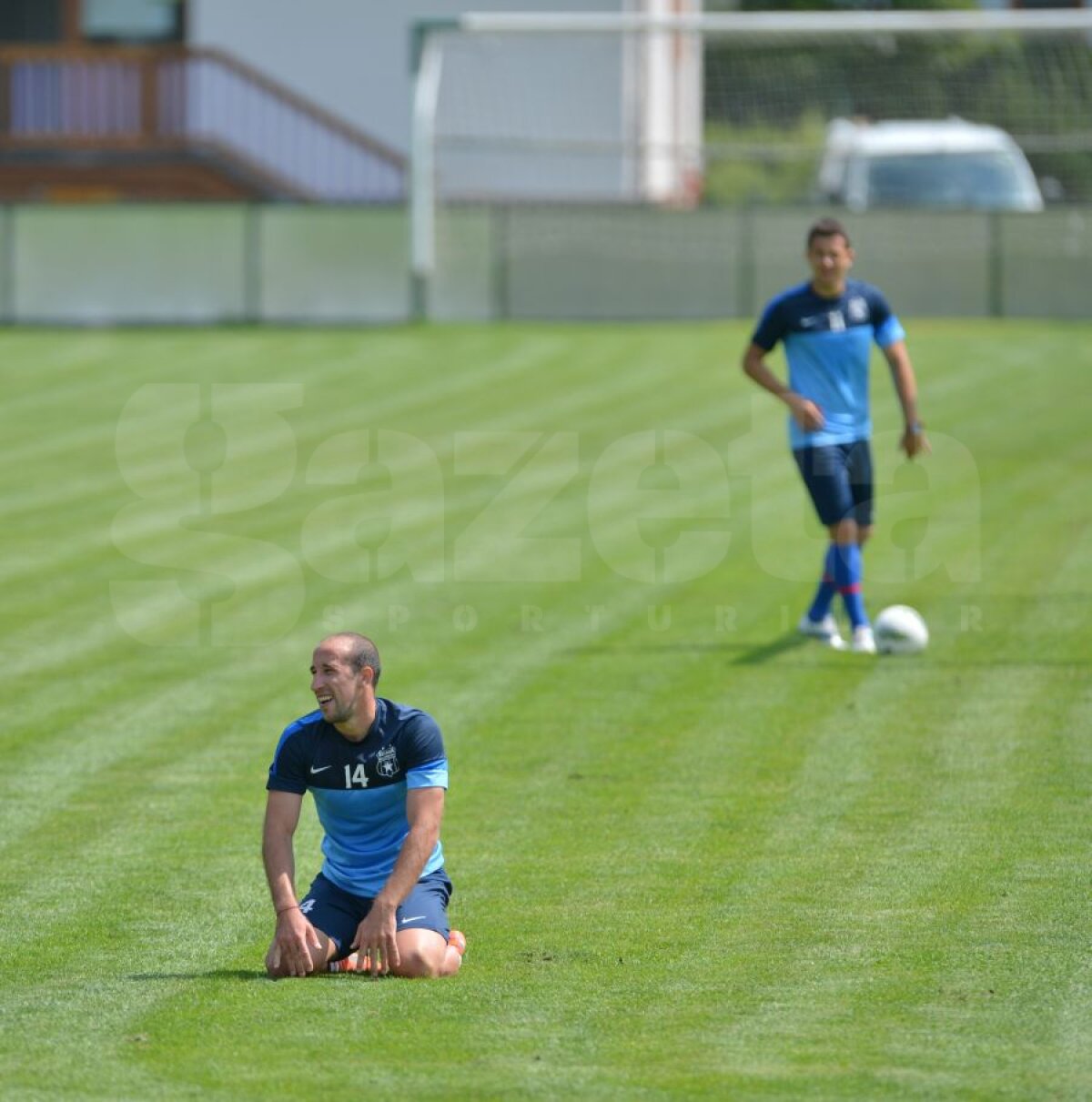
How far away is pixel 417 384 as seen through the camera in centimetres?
2505

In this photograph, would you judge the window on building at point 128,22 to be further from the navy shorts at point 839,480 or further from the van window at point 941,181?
the navy shorts at point 839,480

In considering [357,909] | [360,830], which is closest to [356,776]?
[360,830]

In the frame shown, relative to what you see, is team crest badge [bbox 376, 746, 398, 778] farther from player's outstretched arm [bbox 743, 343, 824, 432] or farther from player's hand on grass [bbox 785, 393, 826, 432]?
player's hand on grass [bbox 785, 393, 826, 432]

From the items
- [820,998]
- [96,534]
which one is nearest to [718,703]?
[820,998]

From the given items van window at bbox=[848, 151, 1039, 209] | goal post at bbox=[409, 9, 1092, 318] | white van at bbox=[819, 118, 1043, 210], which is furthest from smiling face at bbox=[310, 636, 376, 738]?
van window at bbox=[848, 151, 1039, 209]

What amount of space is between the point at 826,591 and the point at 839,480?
0.76 metres

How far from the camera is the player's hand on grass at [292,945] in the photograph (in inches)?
286

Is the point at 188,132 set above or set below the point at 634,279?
above

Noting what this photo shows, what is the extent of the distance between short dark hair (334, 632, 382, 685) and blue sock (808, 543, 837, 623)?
21.4 feet

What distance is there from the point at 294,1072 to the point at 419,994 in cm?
93

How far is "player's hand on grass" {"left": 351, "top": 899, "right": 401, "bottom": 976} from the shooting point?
721cm

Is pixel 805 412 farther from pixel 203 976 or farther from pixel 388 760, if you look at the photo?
pixel 203 976

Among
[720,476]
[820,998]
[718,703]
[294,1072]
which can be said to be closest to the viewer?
[294,1072]

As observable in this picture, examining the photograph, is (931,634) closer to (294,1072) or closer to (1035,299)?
(294,1072)
